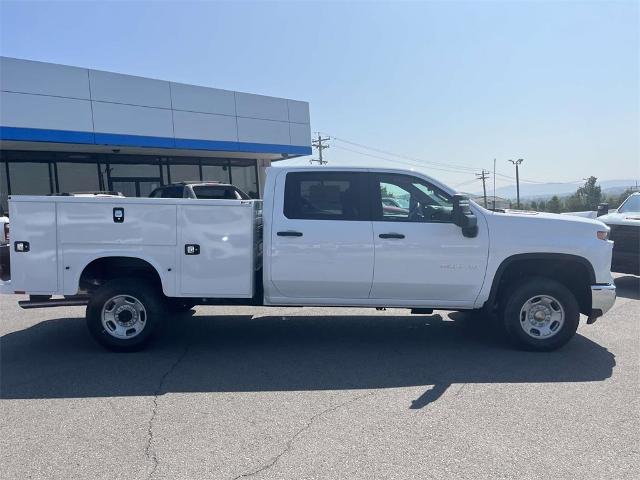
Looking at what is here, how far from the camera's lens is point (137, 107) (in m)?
20.0

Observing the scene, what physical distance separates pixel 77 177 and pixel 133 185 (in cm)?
233

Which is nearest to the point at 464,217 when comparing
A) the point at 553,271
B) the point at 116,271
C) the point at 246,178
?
the point at 553,271

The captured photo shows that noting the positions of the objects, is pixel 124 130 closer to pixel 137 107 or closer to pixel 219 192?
pixel 137 107

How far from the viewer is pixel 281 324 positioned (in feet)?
22.3

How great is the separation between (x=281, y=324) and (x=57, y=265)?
111 inches

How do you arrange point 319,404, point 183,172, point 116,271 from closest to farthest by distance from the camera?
point 319,404
point 116,271
point 183,172

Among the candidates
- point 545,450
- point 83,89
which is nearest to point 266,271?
point 545,450

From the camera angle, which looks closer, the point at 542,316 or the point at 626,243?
the point at 542,316

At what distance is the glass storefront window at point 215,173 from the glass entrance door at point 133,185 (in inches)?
101

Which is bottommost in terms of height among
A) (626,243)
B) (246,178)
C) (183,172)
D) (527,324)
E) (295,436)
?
(295,436)

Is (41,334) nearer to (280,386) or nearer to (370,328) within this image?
(280,386)

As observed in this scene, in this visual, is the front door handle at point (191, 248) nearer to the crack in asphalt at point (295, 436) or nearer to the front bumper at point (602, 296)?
the crack in asphalt at point (295, 436)

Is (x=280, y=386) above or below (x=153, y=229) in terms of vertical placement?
below

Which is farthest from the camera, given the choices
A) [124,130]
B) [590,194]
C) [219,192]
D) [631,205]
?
[590,194]
